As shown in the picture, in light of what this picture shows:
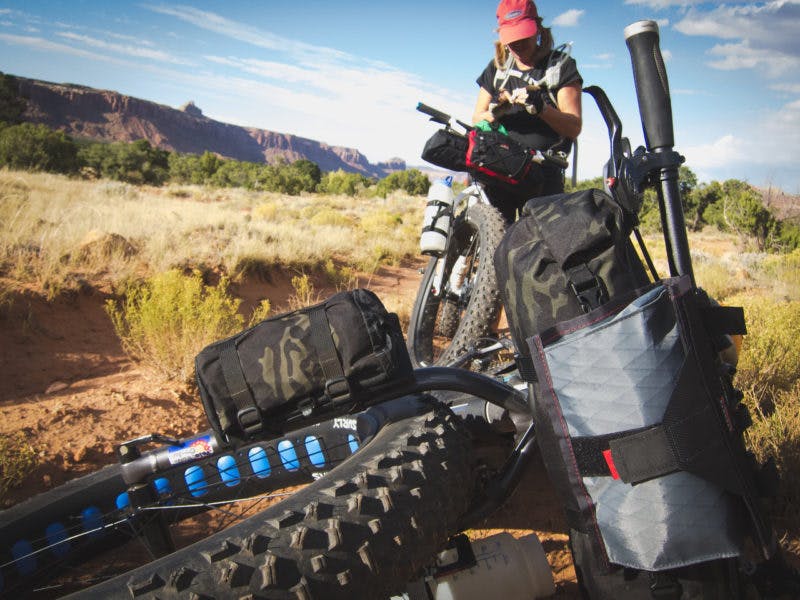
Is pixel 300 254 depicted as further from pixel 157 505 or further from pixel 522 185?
pixel 157 505

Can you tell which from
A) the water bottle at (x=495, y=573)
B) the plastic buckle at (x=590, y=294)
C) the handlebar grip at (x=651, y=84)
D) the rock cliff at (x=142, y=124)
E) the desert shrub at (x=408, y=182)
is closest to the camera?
the plastic buckle at (x=590, y=294)

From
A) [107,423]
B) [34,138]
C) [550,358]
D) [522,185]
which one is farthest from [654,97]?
[34,138]

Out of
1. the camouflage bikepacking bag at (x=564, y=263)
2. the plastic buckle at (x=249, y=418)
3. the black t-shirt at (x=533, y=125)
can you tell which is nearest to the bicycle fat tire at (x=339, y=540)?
the plastic buckle at (x=249, y=418)

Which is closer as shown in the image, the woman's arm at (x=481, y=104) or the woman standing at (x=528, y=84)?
the woman standing at (x=528, y=84)

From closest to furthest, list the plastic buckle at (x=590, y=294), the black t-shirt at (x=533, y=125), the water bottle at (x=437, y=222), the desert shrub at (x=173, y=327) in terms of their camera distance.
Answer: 1. the plastic buckle at (x=590, y=294)
2. the black t-shirt at (x=533, y=125)
3. the water bottle at (x=437, y=222)
4. the desert shrub at (x=173, y=327)

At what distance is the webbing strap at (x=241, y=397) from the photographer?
119 cm

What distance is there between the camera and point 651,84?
4.83ft

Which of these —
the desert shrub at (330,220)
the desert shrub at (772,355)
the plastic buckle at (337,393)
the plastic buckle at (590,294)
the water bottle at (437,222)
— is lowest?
the plastic buckle at (337,393)

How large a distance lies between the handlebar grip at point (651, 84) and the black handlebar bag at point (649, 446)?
1.78ft

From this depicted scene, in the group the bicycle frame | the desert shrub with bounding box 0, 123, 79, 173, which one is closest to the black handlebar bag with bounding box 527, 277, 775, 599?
the bicycle frame

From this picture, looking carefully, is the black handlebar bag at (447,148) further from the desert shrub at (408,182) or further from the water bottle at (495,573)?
the desert shrub at (408,182)

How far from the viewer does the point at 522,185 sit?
103 inches

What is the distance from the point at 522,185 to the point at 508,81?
0.72 metres

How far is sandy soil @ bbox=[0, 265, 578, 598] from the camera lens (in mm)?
2023
